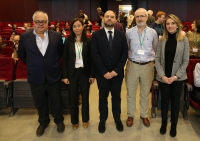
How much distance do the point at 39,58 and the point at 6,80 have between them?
122 centimetres

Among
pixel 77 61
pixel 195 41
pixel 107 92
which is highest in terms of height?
pixel 195 41

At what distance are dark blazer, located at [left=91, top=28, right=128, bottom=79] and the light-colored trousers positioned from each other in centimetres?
24

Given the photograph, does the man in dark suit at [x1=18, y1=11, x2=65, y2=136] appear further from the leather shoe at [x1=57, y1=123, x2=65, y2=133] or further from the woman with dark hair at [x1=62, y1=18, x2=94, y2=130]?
the leather shoe at [x1=57, y1=123, x2=65, y2=133]

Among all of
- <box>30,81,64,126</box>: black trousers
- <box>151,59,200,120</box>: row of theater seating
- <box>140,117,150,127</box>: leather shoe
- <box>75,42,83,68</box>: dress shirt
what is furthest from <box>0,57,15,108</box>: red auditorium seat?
<box>151,59,200,120</box>: row of theater seating

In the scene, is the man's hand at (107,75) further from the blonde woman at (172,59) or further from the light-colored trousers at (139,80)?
the blonde woman at (172,59)

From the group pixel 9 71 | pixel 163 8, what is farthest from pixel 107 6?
pixel 9 71

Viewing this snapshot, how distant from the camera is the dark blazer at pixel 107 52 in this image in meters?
2.55

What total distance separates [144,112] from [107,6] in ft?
44.7

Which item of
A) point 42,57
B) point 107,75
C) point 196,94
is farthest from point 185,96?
point 42,57

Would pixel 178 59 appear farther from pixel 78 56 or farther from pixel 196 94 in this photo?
pixel 78 56

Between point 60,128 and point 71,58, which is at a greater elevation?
point 71,58

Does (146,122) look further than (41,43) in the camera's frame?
Yes

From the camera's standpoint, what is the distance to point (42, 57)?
8.12 feet

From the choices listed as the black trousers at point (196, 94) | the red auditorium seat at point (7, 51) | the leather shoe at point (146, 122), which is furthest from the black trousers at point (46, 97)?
the red auditorium seat at point (7, 51)
